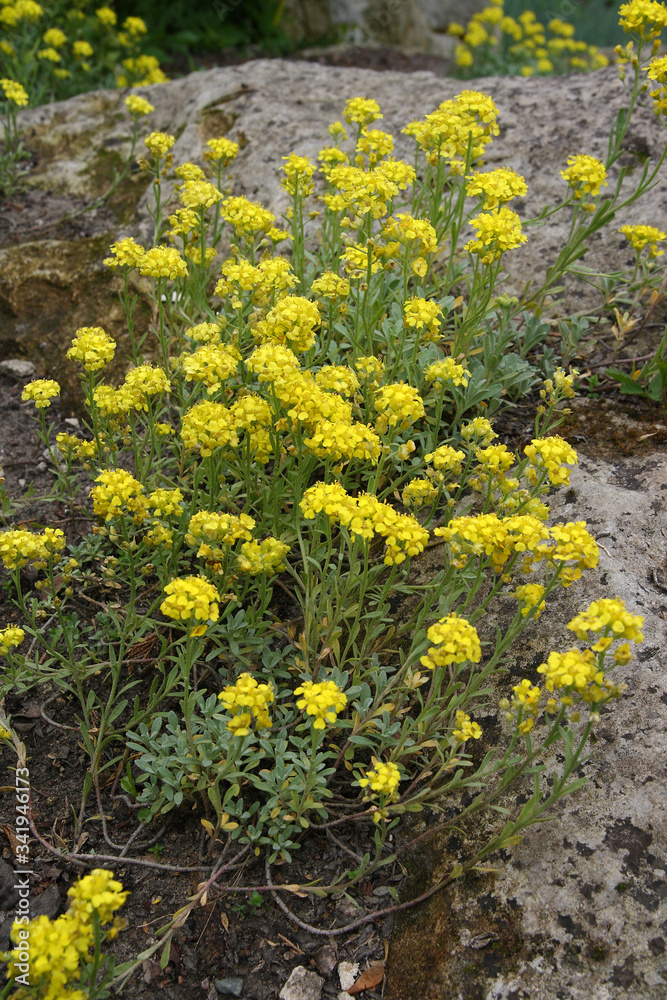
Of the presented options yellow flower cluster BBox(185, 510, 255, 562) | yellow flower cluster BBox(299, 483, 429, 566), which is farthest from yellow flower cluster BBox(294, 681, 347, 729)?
yellow flower cluster BBox(185, 510, 255, 562)

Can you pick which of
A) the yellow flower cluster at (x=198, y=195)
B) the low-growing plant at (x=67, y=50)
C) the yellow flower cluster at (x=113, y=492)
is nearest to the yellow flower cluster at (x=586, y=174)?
the yellow flower cluster at (x=198, y=195)

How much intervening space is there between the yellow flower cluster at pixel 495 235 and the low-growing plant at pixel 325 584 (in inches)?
0.4

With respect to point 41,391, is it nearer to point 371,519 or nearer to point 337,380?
point 337,380

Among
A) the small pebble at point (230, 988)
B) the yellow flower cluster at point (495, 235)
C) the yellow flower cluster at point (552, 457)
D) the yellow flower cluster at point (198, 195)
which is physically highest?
the yellow flower cluster at point (198, 195)

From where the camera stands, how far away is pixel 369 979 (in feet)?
7.33

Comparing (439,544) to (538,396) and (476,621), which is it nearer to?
(476,621)

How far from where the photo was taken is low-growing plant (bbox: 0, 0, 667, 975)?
2252 mm

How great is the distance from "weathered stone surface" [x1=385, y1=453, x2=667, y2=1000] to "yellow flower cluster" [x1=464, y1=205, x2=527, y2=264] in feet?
4.55

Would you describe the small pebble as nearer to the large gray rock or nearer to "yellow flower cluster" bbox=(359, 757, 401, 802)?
"yellow flower cluster" bbox=(359, 757, 401, 802)

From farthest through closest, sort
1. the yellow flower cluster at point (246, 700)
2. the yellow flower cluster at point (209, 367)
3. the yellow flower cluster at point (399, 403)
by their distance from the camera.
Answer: the yellow flower cluster at point (209, 367) → the yellow flower cluster at point (399, 403) → the yellow flower cluster at point (246, 700)

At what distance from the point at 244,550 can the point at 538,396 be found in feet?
6.26

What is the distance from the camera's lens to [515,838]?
213 centimetres

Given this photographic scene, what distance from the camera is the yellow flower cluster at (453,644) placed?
204cm

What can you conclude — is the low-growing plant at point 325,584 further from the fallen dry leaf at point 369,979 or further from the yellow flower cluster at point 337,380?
the fallen dry leaf at point 369,979
